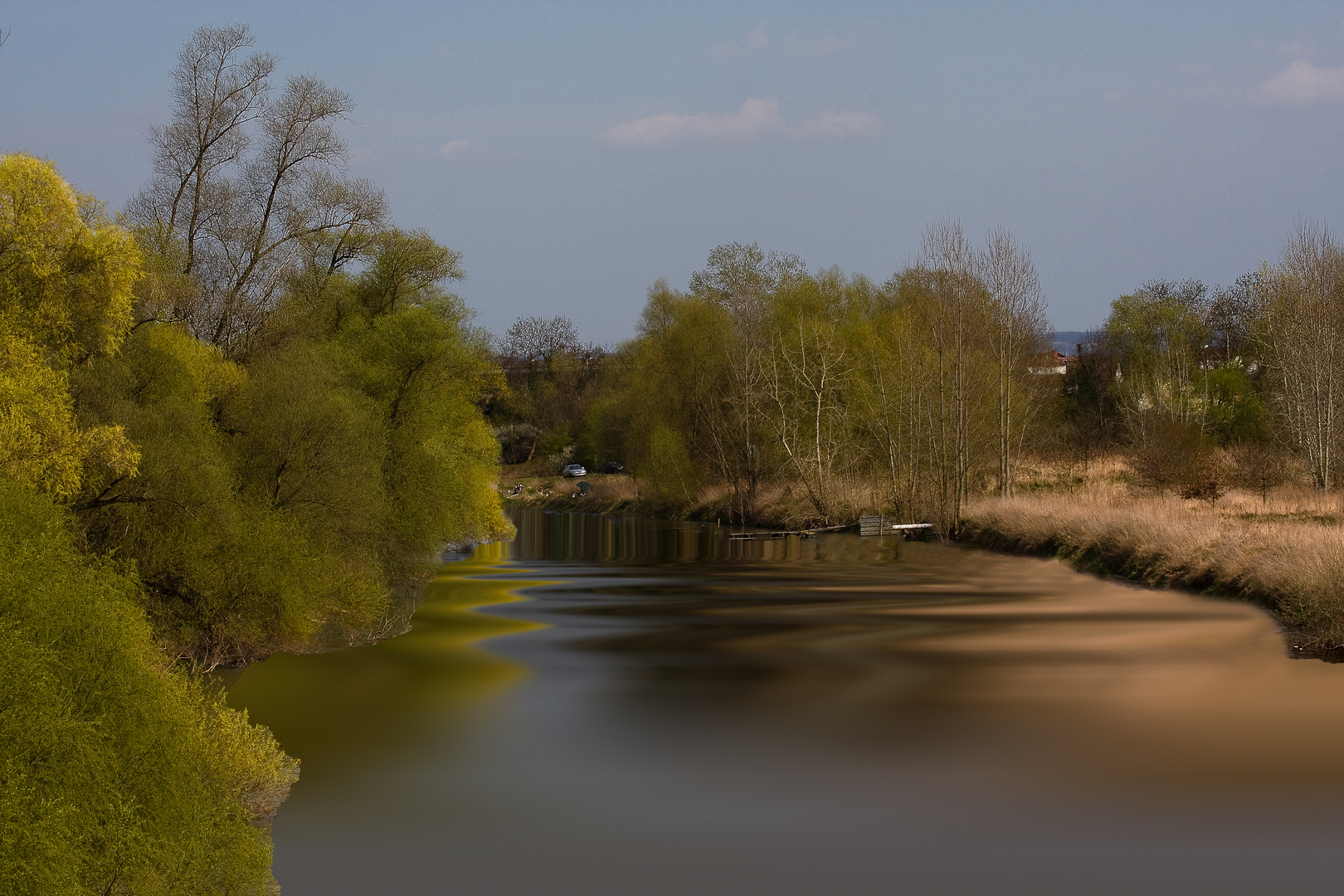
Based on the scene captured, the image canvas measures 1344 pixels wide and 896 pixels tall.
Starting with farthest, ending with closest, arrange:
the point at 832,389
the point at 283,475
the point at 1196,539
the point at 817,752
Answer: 1. the point at 832,389
2. the point at 1196,539
3. the point at 283,475
4. the point at 817,752

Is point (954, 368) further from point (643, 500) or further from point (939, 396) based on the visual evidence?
point (643, 500)

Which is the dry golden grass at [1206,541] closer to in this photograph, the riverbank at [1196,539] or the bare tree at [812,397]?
the riverbank at [1196,539]

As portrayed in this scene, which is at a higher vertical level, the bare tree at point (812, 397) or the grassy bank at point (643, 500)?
the bare tree at point (812, 397)

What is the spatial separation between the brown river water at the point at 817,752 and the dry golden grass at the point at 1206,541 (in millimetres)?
758

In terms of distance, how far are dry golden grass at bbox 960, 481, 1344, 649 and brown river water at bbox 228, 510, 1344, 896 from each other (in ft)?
2.49

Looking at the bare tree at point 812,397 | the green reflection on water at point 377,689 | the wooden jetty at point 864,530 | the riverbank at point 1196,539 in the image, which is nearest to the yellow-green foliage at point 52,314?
the green reflection on water at point 377,689

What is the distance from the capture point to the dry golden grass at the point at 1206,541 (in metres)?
18.2

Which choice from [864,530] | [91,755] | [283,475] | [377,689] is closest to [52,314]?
[283,475]

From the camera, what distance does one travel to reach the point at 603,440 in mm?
70938

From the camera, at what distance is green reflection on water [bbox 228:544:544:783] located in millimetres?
13664

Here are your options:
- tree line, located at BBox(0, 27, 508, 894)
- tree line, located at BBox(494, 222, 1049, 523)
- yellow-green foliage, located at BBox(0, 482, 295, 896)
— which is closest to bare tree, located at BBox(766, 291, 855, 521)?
tree line, located at BBox(494, 222, 1049, 523)

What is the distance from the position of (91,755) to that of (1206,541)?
2310cm

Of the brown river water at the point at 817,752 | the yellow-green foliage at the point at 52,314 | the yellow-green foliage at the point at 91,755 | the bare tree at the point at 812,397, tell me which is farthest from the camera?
the bare tree at the point at 812,397

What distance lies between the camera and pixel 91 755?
6.85 meters
